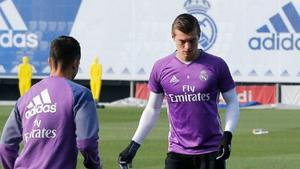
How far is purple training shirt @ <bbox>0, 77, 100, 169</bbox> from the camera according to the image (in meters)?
5.74

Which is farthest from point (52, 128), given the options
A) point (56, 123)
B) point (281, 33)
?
point (281, 33)

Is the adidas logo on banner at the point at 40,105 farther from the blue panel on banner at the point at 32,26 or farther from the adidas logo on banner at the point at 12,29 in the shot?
the adidas logo on banner at the point at 12,29

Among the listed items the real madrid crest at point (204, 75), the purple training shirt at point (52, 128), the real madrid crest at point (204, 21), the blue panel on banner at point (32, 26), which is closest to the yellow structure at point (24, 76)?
the blue panel on banner at point (32, 26)

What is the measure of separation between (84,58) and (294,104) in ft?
32.7

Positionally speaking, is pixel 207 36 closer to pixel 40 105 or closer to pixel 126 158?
pixel 126 158

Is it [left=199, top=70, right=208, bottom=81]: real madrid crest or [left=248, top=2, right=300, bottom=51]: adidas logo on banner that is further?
[left=248, top=2, right=300, bottom=51]: adidas logo on banner

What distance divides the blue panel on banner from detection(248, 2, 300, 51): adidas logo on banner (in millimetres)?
8636

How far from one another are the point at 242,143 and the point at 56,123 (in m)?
14.5

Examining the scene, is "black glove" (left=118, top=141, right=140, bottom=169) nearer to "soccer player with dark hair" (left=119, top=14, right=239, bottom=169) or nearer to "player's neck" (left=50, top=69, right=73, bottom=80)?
"soccer player with dark hair" (left=119, top=14, right=239, bottom=169)

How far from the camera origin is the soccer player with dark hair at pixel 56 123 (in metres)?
5.72

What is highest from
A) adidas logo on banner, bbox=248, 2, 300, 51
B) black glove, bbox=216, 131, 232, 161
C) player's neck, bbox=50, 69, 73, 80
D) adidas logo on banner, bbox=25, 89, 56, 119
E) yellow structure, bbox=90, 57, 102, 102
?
player's neck, bbox=50, 69, 73, 80

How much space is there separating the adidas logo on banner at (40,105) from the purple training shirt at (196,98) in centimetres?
204

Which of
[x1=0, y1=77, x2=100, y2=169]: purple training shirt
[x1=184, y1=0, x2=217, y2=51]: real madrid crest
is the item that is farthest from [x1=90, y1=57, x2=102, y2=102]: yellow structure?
[x1=0, y1=77, x2=100, y2=169]: purple training shirt

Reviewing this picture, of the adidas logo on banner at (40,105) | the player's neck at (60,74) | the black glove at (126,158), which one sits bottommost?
the black glove at (126,158)
